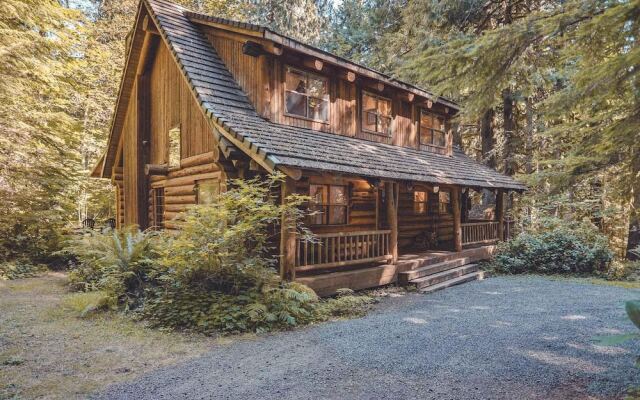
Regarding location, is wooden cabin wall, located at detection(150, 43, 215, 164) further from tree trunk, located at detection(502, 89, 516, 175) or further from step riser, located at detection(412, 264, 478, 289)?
tree trunk, located at detection(502, 89, 516, 175)

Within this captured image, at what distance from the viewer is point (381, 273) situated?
1045cm

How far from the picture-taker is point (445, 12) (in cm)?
1733

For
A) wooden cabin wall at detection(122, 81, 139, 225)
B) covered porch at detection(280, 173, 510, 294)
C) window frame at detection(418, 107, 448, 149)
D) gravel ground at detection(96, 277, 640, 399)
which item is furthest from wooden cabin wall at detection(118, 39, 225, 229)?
window frame at detection(418, 107, 448, 149)

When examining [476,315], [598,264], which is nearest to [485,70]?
[476,315]

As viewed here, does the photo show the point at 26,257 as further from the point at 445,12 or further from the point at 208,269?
the point at 445,12

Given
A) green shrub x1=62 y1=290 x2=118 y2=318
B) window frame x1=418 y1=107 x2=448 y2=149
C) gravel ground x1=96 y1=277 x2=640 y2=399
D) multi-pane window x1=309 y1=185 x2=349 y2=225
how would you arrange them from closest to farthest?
gravel ground x1=96 y1=277 x2=640 y2=399, green shrub x1=62 y1=290 x2=118 y2=318, multi-pane window x1=309 y1=185 x2=349 y2=225, window frame x1=418 y1=107 x2=448 y2=149

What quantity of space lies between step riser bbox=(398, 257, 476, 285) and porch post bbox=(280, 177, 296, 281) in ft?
12.6

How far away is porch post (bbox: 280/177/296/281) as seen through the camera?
8.16 m

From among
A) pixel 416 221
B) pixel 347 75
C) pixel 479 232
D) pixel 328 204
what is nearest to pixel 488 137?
pixel 479 232

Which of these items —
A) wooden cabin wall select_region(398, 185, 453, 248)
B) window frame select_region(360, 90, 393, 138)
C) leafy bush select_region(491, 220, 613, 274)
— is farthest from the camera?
wooden cabin wall select_region(398, 185, 453, 248)

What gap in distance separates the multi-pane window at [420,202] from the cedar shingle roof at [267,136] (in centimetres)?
178

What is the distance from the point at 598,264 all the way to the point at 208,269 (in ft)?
44.1

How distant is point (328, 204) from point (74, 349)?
738cm

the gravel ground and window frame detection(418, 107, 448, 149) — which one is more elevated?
window frame detection(418, 107, 448, 149)
